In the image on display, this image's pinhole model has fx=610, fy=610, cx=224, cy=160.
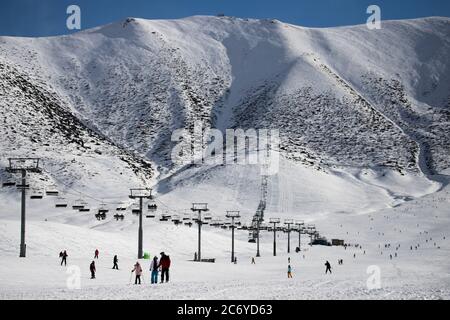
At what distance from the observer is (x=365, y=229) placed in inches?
4715

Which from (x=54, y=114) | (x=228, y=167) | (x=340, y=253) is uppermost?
(x=54, y=114)

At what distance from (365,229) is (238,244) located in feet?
128

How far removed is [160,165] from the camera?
185 m

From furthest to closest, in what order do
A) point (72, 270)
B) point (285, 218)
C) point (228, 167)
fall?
point (228, 167)
point (285, 218)
point (72, 270)

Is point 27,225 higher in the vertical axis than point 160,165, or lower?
lower

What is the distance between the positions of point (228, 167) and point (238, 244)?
253 feet

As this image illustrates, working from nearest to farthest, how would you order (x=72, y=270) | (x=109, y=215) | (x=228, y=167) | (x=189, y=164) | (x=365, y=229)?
1. (x=72, y=270)
2. (x=109, y=215)
3. (x=365, y=229)
4. (x=228, y=167)
5. (x=189, y=164)

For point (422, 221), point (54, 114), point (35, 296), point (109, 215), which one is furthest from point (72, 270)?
point (54, 114)

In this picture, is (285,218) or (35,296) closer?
(35,296)

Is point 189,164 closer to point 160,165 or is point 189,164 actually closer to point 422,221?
point 160,165
